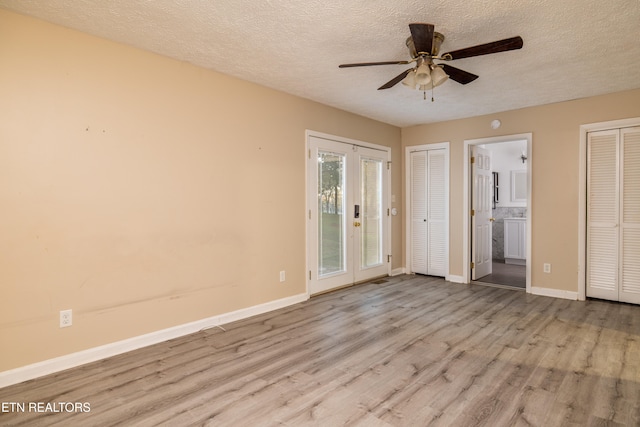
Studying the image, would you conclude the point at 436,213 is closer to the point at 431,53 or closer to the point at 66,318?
the point at 431,53

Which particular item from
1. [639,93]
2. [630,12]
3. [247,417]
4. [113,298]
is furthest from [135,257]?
[639,93]

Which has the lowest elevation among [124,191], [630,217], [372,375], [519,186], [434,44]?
[372,375]

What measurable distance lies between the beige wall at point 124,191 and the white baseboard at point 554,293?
11.4ft

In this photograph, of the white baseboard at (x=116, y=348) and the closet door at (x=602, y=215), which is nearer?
the white baseboard at (x=116, y=348)

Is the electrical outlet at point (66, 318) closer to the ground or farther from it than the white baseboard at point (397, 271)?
farther from it

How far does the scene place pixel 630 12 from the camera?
241 cm

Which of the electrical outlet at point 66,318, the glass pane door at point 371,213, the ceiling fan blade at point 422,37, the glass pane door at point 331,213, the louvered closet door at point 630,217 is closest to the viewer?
the ceiling fan blade at point 422,37

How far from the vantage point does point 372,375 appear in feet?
8.27

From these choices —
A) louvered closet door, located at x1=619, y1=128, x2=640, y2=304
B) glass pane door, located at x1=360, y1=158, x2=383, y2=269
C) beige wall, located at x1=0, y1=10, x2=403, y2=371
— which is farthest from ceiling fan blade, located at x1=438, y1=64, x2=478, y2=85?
louvered closet door, located at x1=619, y1=128, x2=640, y2=304

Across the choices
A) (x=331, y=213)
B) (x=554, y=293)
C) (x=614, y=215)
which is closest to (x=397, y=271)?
(x=331, y=213)

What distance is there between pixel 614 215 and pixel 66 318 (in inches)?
230

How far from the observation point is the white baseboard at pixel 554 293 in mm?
4500

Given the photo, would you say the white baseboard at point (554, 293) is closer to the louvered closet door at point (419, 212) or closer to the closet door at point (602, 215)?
the closet door at point (602, 215)

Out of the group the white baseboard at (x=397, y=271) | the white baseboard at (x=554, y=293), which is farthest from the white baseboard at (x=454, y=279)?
the white baseboard at (x=554, y=293)
